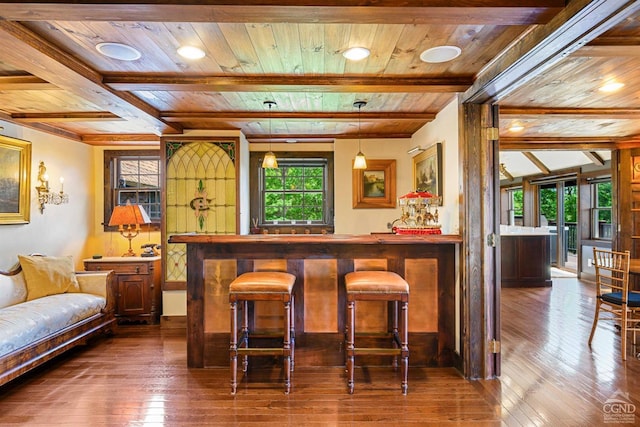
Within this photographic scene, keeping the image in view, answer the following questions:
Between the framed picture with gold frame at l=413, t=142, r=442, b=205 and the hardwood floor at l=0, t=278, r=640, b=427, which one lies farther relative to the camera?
the framed picture with gold frame at l=413, t=142, r=442, b=205

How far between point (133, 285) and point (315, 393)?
2837 millimetres

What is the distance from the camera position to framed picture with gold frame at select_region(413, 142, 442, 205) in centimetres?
341

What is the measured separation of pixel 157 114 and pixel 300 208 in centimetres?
227

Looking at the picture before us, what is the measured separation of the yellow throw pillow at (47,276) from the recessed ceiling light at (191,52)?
110 inches

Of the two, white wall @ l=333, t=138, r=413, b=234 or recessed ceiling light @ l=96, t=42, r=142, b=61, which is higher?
recessed ceiling light @ l=96, t=42, r=142, b=61

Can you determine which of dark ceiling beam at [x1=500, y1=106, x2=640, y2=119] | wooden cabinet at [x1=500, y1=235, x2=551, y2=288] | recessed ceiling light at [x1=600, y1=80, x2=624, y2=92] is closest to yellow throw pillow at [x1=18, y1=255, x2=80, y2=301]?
dark ceiling beam at [x1=500, y1=106, x2=640, y2=119]

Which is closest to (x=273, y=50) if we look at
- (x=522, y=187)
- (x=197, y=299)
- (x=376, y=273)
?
(x=376, y=273)

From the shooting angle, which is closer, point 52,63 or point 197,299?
point 52,63

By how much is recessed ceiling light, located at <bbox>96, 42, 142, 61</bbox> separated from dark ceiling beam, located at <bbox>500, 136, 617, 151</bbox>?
5.05 meters

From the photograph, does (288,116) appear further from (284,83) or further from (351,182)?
(351,182)

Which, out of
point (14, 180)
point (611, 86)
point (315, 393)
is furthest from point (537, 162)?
point (14, 180)

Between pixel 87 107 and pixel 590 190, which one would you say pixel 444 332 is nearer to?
pixel 87 107

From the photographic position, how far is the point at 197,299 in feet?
9.84

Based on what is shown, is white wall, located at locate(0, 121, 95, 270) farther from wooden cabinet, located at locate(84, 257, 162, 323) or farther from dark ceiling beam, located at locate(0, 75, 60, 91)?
dark ceiling beam, located at locate(0, 75, 60, 91)
